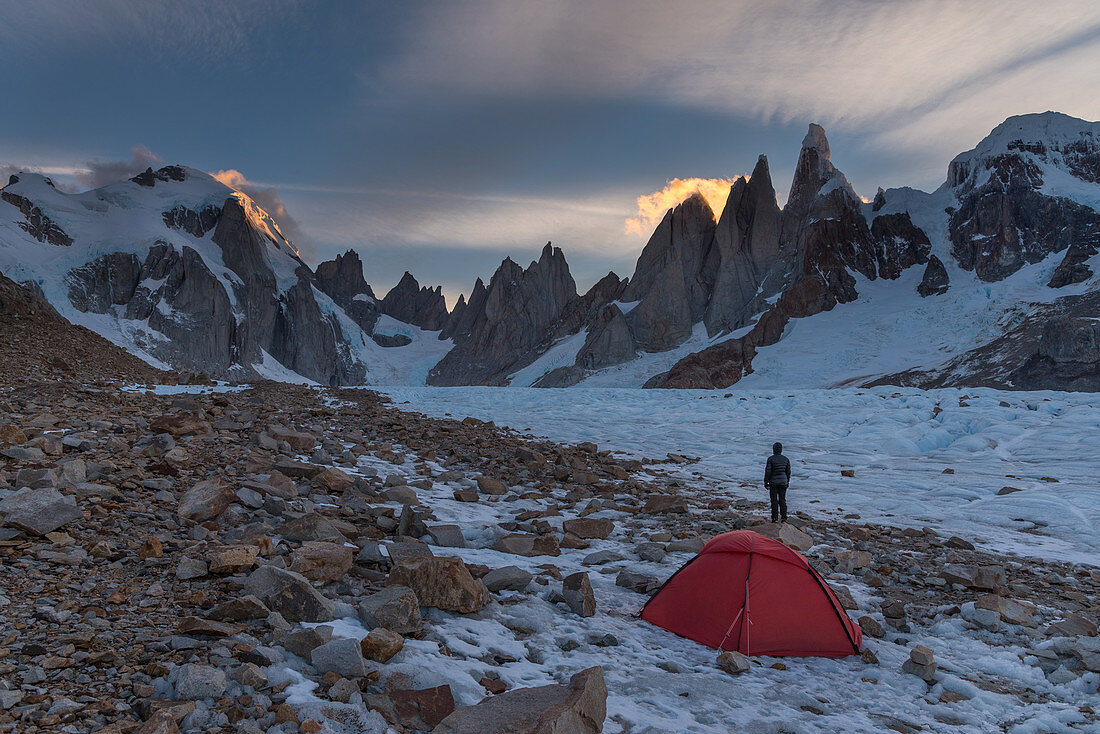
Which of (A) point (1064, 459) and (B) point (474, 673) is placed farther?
(A) point (1064, 459)

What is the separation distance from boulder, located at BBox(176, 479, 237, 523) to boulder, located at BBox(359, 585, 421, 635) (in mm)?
2587

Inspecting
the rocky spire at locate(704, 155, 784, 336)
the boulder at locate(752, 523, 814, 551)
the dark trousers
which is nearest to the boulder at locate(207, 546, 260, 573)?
the boulder at locate(752, 523, 814, 551)

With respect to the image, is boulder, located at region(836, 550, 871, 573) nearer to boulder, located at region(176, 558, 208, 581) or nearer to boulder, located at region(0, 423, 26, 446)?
boulder, located at region(176, 558, 208, 581)

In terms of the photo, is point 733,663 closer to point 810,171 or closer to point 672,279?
point 672,279

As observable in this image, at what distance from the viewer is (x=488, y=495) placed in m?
11.3

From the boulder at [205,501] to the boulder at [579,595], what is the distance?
4.12 metres

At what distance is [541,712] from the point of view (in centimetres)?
366

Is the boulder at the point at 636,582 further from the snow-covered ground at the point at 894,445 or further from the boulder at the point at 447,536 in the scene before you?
the snow-covered ground at the point at 894,445

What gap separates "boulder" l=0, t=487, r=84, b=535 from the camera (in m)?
4.80

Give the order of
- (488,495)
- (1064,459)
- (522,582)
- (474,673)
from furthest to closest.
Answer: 1. (1064,459)
2. (488,495)
3. (522,582)
4. (474,673)

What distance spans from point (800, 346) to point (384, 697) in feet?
255

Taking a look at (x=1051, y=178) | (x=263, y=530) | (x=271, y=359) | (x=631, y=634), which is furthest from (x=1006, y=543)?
(x=271, y=359)

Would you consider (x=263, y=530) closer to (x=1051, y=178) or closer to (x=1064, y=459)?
(x=1064, y=459)

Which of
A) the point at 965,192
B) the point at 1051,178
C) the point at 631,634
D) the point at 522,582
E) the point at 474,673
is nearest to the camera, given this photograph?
the point at 474,673
